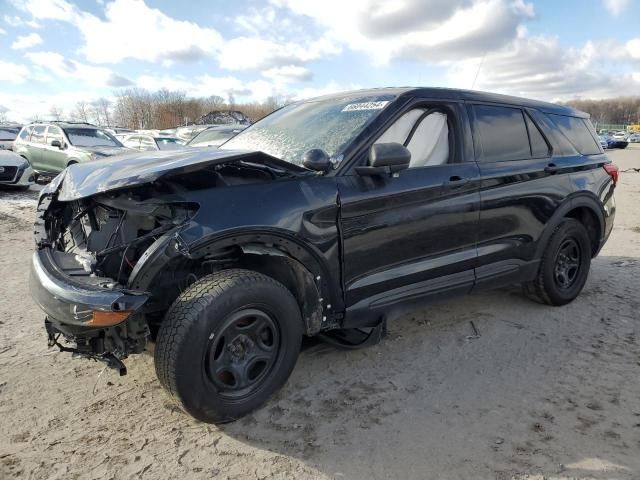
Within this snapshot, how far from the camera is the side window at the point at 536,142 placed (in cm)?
420

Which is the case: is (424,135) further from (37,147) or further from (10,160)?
(37,147)

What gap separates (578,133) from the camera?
472 centimetres

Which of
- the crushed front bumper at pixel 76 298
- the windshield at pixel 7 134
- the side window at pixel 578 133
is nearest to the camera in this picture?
the crushed front bumper at pixel 76 298

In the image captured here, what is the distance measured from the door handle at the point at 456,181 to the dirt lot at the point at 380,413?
1.22 meters

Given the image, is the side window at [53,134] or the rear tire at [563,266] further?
the side window at [53,134]

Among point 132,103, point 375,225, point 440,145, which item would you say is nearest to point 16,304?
point 375,225

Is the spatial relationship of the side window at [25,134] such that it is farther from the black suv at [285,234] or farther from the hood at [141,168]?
the hood at [141,168]

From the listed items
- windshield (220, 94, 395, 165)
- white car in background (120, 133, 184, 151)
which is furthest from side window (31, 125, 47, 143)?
windshield (220, 94, 395, 165)

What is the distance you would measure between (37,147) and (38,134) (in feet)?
1.39

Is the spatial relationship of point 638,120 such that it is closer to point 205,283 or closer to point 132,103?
point 132,103

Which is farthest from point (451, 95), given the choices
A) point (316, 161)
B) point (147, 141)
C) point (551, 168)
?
point (147, 141)

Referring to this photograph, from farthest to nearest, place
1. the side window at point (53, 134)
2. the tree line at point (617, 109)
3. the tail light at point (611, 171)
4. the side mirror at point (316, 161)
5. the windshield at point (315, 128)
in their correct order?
the tree line at point (617, 109)
the side window at point (53, 134)
the tail light at point (611, 171)
the windshield at point (315, 128)
the side mirror at point (316, 161)

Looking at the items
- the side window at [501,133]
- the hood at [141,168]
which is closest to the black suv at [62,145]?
the hood at [141,168]

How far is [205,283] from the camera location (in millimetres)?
2623
